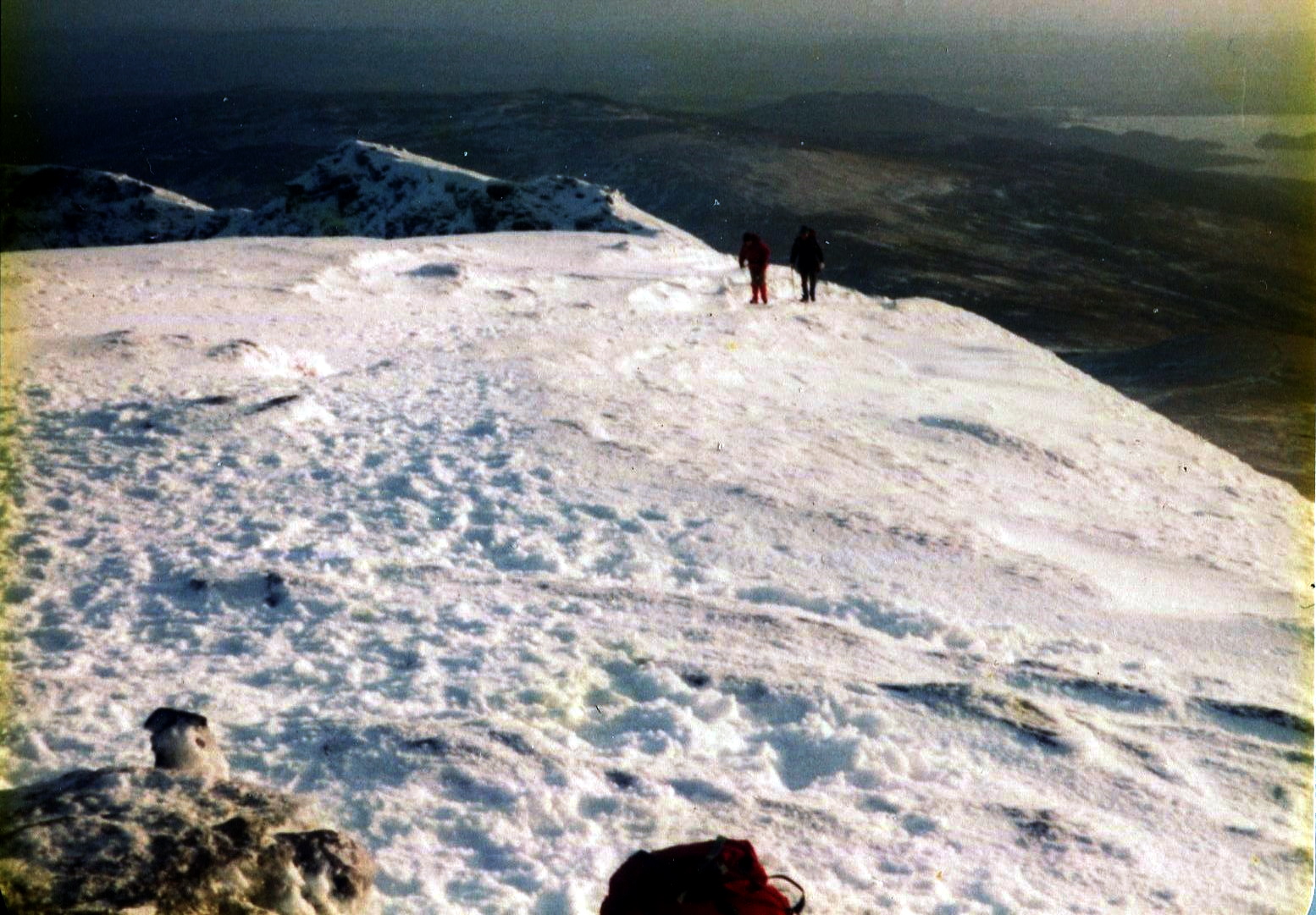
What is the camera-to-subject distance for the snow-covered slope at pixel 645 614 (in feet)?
16.7

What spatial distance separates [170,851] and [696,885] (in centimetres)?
157

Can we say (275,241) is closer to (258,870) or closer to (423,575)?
(423,575)

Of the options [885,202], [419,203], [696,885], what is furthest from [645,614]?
[885,202]

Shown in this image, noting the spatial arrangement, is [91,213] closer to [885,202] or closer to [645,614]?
[645,614]

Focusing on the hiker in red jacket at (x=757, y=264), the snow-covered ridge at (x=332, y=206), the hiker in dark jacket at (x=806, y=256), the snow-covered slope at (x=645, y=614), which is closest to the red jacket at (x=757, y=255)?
the hiker in red jacket at (x=757, y=264)

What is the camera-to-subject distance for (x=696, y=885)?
3.51 metres

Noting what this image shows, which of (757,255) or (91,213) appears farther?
(91,213)

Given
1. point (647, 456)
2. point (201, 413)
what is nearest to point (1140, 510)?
point (647, 456)

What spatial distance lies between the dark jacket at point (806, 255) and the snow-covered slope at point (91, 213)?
2023cm

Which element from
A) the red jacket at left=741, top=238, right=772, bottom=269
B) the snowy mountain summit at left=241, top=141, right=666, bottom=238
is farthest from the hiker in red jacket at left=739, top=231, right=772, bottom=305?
the snowy mountain summit at left=241, top=141, right=666, bottom=238

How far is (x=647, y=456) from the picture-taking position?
10.1 metres

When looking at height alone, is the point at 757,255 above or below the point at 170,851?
above

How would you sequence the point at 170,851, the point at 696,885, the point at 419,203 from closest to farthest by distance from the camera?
the point at 696,885 < the point at 170,851 < the point at 419,203

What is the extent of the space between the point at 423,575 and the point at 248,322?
7.42 metres
